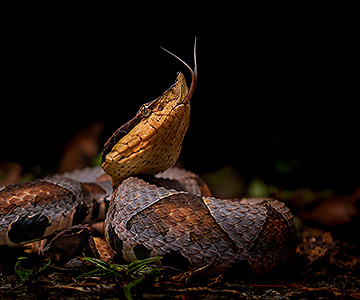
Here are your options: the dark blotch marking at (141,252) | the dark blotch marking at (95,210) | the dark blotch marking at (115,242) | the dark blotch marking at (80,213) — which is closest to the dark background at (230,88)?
the dark blotch marking at (95,210)

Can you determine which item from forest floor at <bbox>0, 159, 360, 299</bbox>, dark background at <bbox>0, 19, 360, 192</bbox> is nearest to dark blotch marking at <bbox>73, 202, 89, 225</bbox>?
forest floor at <bbox>0, 159, 360, 299</bbox>

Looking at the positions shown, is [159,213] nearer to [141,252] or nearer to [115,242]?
[141,252]

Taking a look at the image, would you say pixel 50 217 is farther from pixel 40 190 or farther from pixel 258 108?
pixel 258 108

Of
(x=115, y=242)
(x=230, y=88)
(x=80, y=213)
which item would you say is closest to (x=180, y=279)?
(x=115, y=242)

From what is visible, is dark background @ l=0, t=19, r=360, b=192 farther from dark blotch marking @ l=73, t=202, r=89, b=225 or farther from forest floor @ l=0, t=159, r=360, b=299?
dark blotch marking @ l=73, t=202, r=89, b=225

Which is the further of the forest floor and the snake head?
the snake head

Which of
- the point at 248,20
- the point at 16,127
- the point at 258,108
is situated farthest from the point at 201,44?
the point at 16,127

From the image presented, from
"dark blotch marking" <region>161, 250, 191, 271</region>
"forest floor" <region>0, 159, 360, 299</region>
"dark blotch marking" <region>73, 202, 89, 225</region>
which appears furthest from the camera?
"dark blotch marking" <region>73, 202, 89, 225</region>
